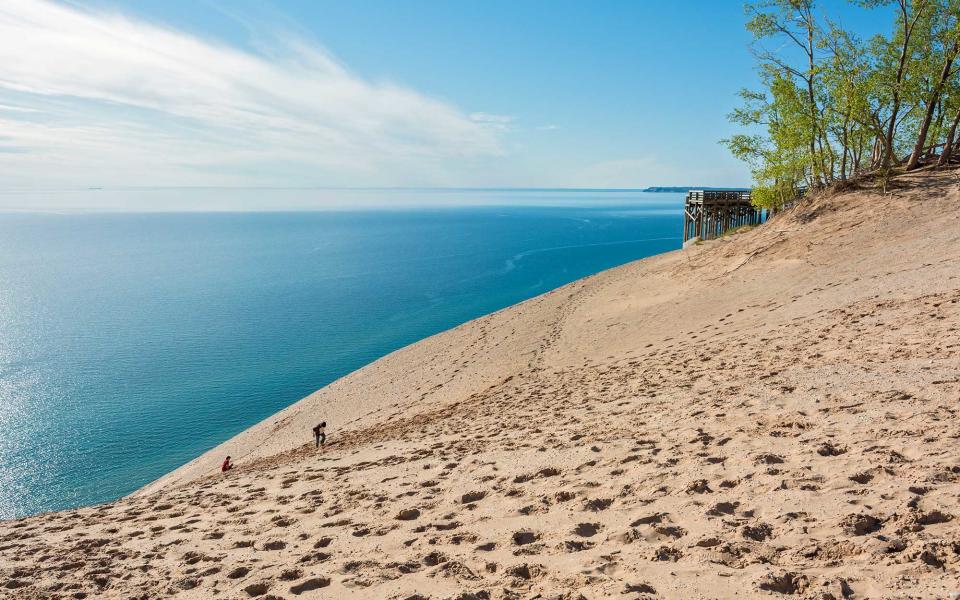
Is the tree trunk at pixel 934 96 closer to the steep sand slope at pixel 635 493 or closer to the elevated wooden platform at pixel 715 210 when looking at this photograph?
the steep sand slope at pixel 635 493

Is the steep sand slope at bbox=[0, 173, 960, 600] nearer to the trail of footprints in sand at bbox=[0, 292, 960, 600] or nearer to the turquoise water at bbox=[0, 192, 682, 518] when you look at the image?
the trail of footprints in sand at bbox=[0, 292, 960, 600]

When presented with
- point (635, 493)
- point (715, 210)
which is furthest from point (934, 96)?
point (635, 493)

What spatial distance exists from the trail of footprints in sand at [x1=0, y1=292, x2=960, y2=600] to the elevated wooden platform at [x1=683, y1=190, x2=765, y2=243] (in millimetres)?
33673

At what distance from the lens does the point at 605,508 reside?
20.5ft

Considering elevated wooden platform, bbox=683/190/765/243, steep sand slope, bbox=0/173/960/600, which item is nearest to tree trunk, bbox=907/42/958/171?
steep sand slope, bbox=0/173/960/600

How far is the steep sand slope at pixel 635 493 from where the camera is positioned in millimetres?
4746

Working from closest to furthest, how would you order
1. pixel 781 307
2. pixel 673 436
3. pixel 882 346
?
pixel 673 436, pixel 882 346, pixel 781 307

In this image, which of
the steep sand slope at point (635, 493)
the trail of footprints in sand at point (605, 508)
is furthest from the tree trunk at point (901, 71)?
the trail of footprints in sand at point (605, 508)

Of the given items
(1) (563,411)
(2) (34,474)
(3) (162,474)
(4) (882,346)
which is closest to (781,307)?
(4) (882,346)

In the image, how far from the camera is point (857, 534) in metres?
4.71

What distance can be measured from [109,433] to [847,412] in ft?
103

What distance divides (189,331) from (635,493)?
162 feet

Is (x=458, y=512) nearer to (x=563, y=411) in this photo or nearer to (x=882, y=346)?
(x=563, y=411)

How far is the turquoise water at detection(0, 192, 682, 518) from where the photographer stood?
26.3 meters
